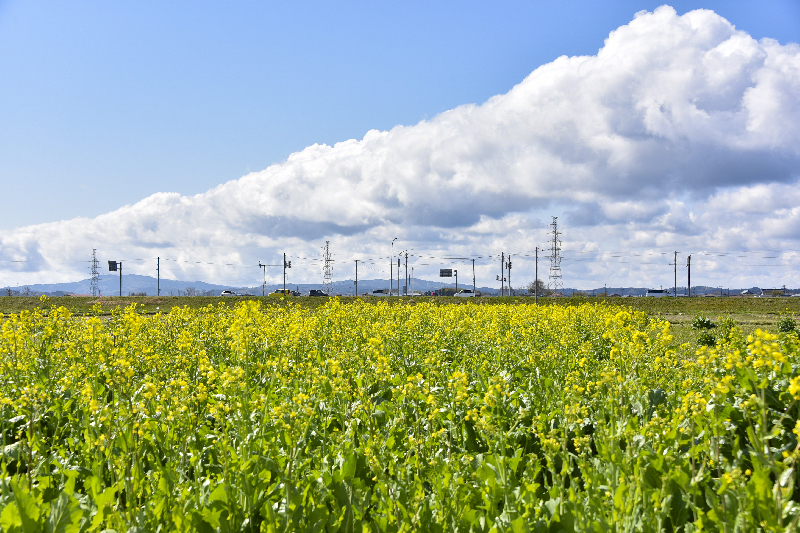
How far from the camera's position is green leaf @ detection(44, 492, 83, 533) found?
9.02ft

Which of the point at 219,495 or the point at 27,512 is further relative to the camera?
the point at 219,495

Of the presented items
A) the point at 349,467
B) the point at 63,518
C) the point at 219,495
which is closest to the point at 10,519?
the point at 63,518

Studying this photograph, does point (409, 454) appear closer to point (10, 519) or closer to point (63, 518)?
point (63, 518)

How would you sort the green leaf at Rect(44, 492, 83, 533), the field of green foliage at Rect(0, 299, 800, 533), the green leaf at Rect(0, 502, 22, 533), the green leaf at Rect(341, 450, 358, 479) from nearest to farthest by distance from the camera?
1. the green leaf at Rect(0, 502, 22, 533)
2. the green leaf at Rect(44, 492, 83, 533)
3. the field of green foliage at Rect(0, 299, 800, 533)
4. the green leaf at Rect(341, 450, 358, 479)

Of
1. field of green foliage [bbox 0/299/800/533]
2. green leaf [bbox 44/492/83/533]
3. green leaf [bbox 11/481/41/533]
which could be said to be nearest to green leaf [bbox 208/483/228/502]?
field of green foliage [bbox 0/299/800/533]

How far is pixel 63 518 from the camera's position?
2.78 metres

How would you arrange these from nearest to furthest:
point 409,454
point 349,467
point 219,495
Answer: point 219,495 < point 349,467 < point 409,454

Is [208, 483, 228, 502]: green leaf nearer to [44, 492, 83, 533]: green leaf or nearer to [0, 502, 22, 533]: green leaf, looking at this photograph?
[44, 492, 83, 533]: green leaf

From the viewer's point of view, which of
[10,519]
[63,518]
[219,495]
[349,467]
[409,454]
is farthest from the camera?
[409,454]

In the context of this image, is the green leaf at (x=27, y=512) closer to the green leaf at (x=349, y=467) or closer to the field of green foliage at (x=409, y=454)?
the field of green foliage at (x=409, y=454)

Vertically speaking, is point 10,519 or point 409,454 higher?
point 10,519

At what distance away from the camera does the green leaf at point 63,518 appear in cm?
275

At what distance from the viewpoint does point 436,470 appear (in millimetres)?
3562

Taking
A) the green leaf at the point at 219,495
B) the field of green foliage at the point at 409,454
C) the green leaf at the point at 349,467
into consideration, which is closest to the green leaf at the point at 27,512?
the field of green foliage at the point at 409,454
